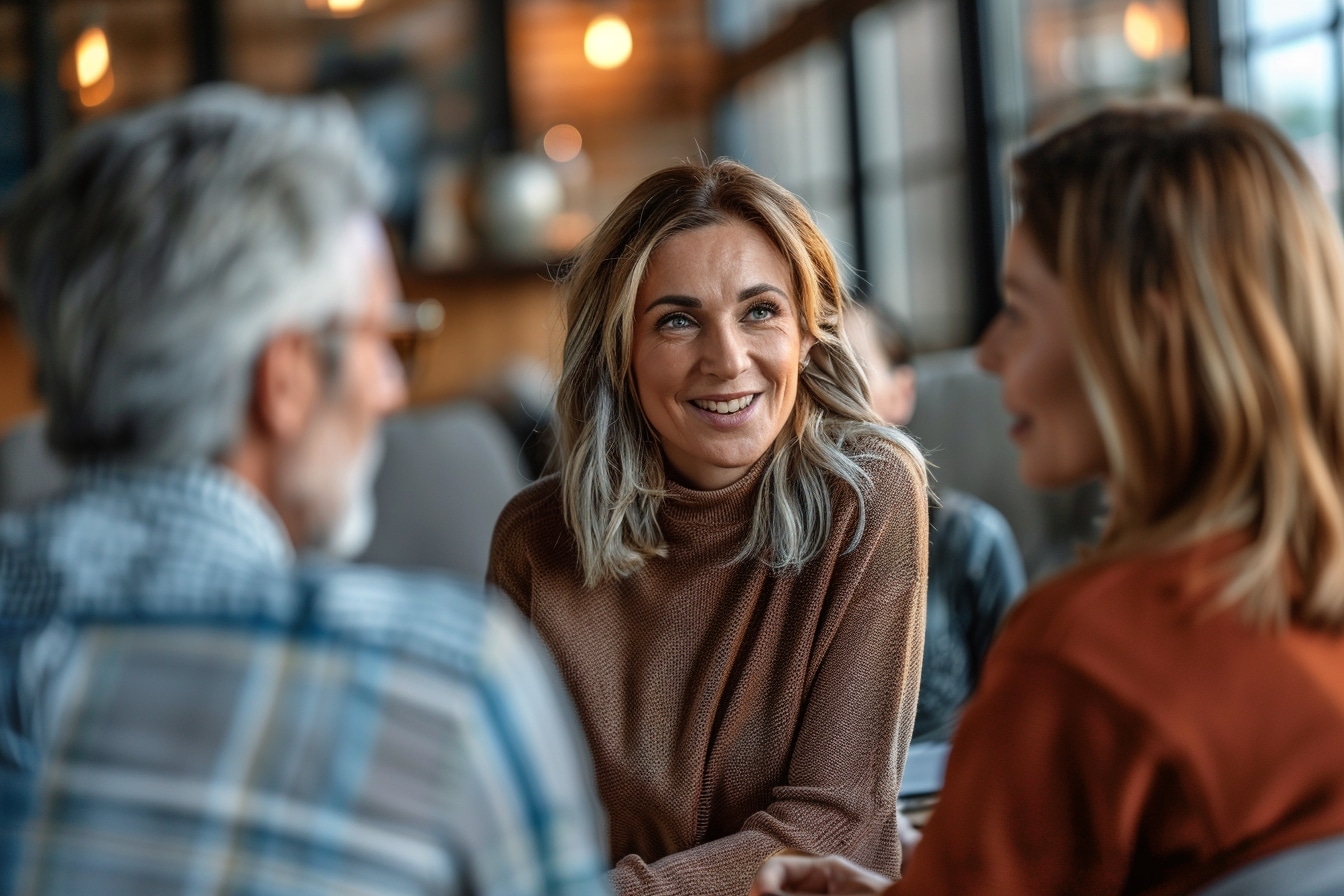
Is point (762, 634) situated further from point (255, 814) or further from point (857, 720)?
point (255, 814)

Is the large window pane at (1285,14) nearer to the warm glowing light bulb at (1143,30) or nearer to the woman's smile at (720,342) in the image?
the warm glowing light bulb at (1143,30)

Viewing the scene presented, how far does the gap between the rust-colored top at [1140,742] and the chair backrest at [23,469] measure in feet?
8.55

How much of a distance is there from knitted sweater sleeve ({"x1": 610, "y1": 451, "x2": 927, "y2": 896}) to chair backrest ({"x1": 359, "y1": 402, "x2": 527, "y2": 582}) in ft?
6.39

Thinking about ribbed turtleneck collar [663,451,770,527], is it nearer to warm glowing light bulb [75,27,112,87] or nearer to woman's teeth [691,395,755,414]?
woman's teeth [691,395,755,414]

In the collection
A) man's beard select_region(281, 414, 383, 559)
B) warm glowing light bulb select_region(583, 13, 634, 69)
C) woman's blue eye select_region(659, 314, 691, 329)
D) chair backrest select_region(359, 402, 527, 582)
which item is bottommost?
chair backrest select_region(359, 402, 527, 582)

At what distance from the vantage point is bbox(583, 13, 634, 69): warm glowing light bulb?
6215 mm

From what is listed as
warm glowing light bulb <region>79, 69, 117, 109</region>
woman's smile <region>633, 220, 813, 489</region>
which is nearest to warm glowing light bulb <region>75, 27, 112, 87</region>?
warm glowing light bulb <region>79, 69, 117, 109</region>

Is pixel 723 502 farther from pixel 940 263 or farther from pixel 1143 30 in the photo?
pixel 940 263

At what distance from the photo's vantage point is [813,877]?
1065 millimetres

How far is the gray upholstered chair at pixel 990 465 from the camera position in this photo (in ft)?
9.48

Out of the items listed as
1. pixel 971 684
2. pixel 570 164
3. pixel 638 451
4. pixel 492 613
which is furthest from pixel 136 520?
pixel 570 164

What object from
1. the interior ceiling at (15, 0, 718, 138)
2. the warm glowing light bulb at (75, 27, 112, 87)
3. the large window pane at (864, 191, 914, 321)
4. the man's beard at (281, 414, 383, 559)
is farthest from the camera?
the interior ceiling at (15, 0, 718, 138)

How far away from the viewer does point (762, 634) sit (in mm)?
1310

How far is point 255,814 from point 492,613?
166 millimetres
